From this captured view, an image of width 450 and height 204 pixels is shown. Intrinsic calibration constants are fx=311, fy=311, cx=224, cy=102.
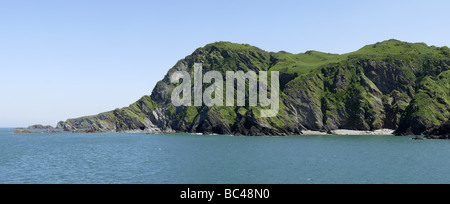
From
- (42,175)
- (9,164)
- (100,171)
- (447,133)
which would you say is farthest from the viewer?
(447,133)

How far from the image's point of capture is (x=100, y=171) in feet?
211
